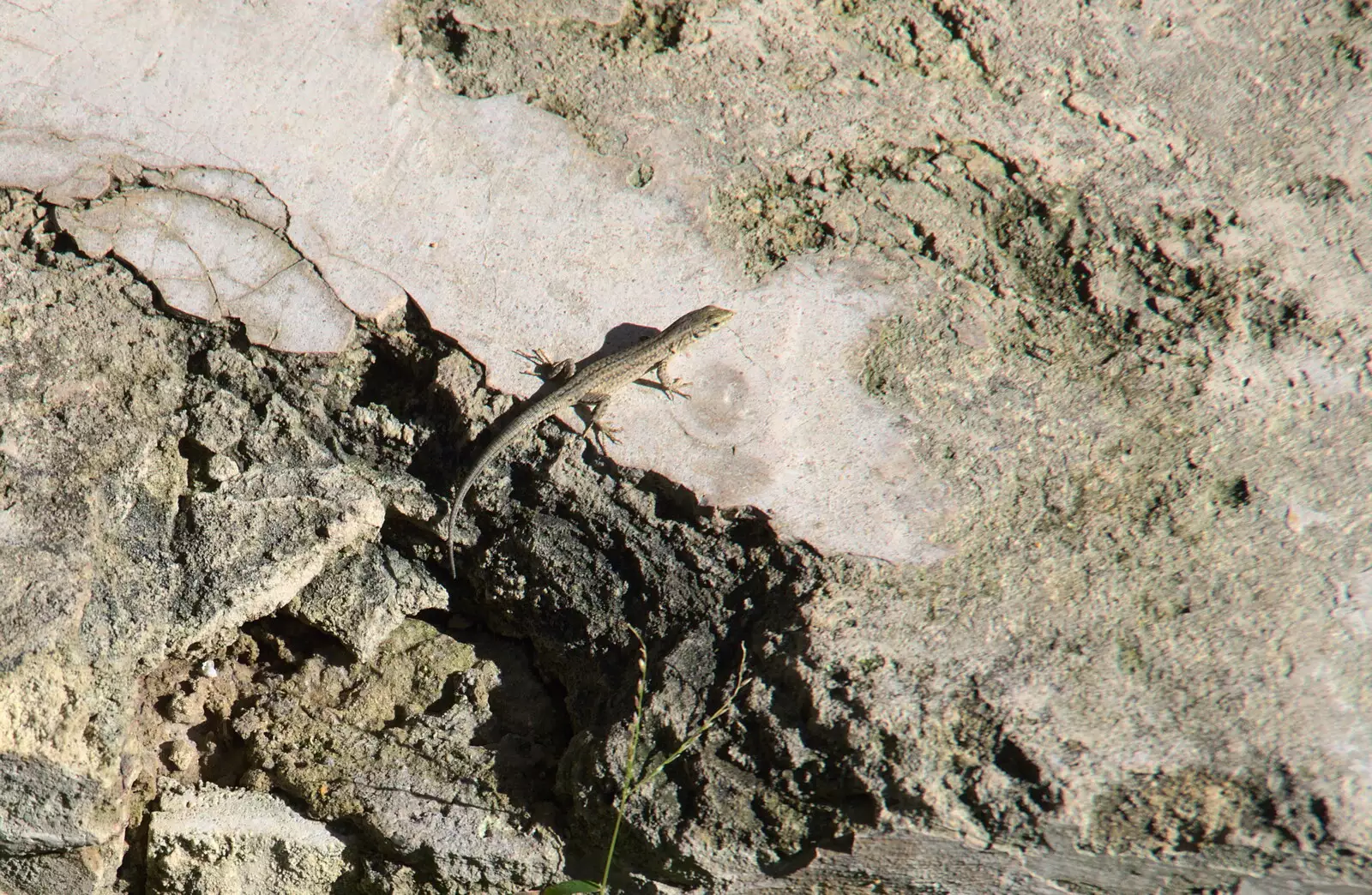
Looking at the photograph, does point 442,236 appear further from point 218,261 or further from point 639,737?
point 639,737

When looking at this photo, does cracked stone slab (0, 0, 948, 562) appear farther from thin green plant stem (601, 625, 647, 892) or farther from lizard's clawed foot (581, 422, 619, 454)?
thin green plant stem (601, 625, 647, 892)

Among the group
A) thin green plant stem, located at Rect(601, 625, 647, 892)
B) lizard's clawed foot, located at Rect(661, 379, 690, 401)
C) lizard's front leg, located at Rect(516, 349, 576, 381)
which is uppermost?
lizard's clawed foot, located at Rect(661, 379, 690, 401)

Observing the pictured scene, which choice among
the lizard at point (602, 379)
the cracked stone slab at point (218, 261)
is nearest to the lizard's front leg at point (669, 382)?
the lizard at point (602, 379)

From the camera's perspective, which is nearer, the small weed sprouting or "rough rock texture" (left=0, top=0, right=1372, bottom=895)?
"rough rock texture" (left=0, top=0, right=1372, bottom=895)

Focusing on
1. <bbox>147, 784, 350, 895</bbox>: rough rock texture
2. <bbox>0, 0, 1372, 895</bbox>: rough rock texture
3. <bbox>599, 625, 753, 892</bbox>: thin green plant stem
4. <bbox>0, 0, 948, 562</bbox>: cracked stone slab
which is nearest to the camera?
<bbox>0, 0, 1372, 895</bbox>: rough rock texture

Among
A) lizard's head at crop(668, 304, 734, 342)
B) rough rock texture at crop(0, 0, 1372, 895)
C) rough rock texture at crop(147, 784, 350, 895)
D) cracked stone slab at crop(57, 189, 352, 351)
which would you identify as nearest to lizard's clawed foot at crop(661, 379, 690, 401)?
lizard's head at crop(668, 304, 734, 342)

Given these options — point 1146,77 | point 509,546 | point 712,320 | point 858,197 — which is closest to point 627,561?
point 509,546

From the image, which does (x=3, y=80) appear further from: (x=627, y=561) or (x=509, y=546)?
(x=627, y=561)

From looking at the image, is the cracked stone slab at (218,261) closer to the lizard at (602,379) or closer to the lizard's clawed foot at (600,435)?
the lizard at (602,379)
